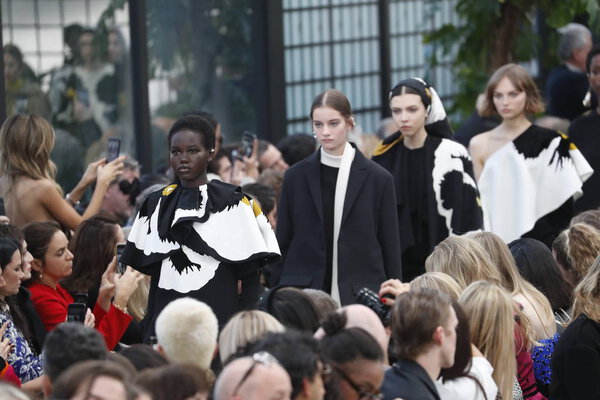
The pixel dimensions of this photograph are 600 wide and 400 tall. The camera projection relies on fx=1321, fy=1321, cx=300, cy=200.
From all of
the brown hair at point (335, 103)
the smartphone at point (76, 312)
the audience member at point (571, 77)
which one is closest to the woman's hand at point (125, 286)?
the smartphone at point (76, 312)

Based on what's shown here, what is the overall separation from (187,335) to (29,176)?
3.43m

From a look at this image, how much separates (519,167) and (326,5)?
196 inches

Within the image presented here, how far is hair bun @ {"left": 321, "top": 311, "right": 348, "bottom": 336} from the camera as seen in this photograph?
15.1 ft

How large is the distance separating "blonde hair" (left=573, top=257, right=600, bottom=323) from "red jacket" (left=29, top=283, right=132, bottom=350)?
2190mm

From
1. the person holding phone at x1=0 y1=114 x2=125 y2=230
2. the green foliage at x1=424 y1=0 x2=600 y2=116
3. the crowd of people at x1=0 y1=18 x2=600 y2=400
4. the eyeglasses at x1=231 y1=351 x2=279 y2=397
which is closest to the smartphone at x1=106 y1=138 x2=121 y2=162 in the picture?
the crowd of people at x1=0 y1=18 x2=600 y2=400

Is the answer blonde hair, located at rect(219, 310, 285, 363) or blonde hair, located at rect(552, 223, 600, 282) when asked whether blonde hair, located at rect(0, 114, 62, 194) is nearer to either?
blonde hair, located at rect(552, 223, 600, 282)

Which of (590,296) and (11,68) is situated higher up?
(11,68)

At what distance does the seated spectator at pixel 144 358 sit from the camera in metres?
4.53

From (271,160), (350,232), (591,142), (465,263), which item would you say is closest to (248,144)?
(271,160)

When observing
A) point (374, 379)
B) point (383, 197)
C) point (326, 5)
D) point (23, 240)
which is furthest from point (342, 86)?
point (374, 379)

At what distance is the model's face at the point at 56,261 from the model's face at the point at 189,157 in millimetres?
971

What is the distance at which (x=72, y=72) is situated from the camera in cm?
1091

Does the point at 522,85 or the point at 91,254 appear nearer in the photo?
the point at 91,254

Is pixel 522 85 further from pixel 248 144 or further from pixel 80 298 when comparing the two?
pixel 80 298
